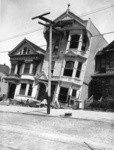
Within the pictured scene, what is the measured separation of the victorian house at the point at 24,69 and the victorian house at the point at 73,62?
232 centimetres

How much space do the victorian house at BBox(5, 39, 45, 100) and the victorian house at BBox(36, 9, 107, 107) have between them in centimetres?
232

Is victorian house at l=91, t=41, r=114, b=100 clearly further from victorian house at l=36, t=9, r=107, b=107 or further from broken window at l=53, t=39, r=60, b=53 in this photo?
broken window at l=53, t=39, r=60, b=53

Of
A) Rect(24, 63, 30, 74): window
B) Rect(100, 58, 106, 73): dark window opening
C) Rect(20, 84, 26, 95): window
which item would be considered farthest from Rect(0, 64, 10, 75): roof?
Rect(100, 58, 106, 73): dark window opening

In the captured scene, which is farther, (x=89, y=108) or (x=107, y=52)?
(x=107, y=52)

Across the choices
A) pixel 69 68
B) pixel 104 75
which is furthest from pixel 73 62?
pixel 104 75

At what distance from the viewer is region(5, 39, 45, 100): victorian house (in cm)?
3089

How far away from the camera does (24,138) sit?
8.10m

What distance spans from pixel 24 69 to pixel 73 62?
922 cm

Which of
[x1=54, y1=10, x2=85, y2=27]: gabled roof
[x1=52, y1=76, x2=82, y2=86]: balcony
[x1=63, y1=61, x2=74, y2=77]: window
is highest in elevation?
[x1=54, y1=10, x2=85, y2=27]: gabled roof

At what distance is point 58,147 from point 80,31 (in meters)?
22.3

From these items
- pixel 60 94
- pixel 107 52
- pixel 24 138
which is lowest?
pixel 24 138

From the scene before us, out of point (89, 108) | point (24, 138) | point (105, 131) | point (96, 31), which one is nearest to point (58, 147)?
point (24, 138)

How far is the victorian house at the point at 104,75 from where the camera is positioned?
2529cm

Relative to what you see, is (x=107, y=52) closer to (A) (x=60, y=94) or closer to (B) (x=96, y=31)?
(B) (x=96, y=31)
